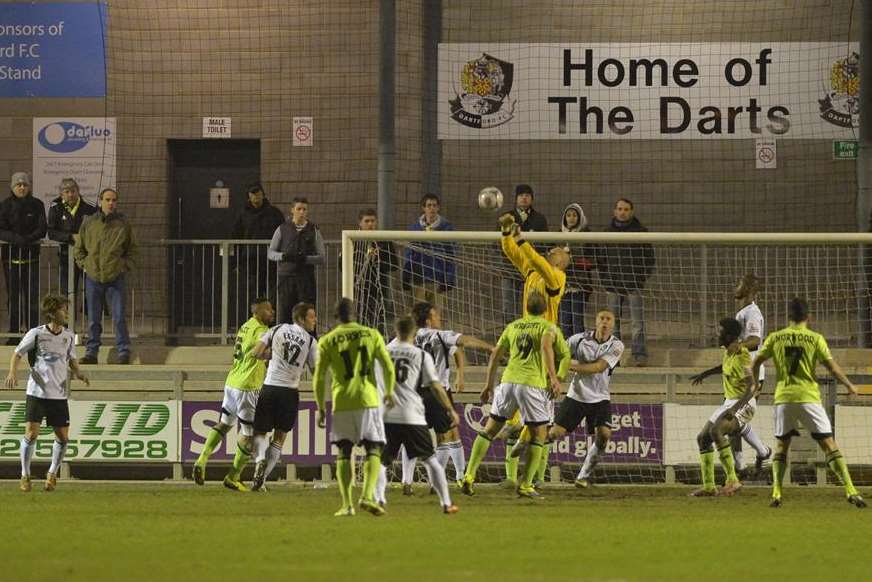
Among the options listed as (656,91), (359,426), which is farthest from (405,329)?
(656,91)

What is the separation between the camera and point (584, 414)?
1622 centimetres

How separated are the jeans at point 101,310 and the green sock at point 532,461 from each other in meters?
6.20

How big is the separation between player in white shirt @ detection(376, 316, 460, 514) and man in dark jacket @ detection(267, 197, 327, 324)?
15.6 feet

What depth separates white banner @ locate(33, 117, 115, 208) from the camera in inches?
850

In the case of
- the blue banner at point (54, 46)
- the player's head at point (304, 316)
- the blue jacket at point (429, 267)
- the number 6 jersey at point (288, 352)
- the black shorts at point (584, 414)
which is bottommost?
the black shorts at point (584, 414)

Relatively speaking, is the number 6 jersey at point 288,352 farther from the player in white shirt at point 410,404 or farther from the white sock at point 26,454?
the white sock at point 26,454

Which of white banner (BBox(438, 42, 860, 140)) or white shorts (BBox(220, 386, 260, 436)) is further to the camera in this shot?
white banner (BBox(438, 42, 860, 140))

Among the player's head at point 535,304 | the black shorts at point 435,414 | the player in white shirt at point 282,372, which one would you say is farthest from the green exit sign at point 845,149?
the player in white shirt at point 282,372

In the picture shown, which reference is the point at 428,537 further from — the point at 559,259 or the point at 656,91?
the point at 656,91

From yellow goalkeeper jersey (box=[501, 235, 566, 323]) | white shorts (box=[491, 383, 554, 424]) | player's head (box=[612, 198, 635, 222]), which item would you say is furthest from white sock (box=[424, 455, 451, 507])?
player's head (box=[612, 198, 635, 222])

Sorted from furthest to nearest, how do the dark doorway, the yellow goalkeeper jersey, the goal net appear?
the dark doorway → the goal net → the yellow goalkeeper jersey

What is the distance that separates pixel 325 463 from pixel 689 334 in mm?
4687

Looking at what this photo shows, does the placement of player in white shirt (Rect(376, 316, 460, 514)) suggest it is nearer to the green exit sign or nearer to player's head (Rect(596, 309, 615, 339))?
player's head (Rect(596, 309, 615, 339))

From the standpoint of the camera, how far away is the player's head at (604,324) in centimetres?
1619
